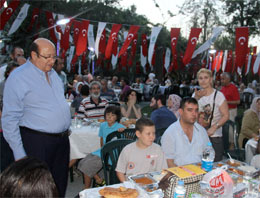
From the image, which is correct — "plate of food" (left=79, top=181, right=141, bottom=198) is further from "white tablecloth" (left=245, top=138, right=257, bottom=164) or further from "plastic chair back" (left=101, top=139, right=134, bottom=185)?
"white tablecloth" (left=245, top=138, right=257, bottom=164)

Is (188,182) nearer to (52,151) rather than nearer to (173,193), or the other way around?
(173,193)

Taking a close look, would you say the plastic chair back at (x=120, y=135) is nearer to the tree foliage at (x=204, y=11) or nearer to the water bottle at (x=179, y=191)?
the water bottle at (x=179, y=191)

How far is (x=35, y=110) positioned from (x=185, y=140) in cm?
158

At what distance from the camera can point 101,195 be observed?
1.76 meters

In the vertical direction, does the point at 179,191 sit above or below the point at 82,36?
below

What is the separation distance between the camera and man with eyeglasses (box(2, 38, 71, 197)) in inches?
80.0

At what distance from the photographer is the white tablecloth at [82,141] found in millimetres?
4020

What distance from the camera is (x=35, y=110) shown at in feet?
7.09

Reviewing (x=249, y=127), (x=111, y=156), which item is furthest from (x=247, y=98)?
(x=111, y=156)

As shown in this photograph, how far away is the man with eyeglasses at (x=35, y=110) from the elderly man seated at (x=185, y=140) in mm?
1144

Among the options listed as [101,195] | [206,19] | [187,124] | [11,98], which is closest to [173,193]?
[101,195]

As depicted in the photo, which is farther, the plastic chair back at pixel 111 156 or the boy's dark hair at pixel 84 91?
the boy's dark hair at pixel 84 91

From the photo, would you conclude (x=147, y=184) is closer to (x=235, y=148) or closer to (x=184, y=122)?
(x=184, y=122)

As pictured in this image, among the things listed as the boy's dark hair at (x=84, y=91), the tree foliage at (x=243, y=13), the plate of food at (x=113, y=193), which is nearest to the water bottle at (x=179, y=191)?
the plate of food at (x=113, y=193)
